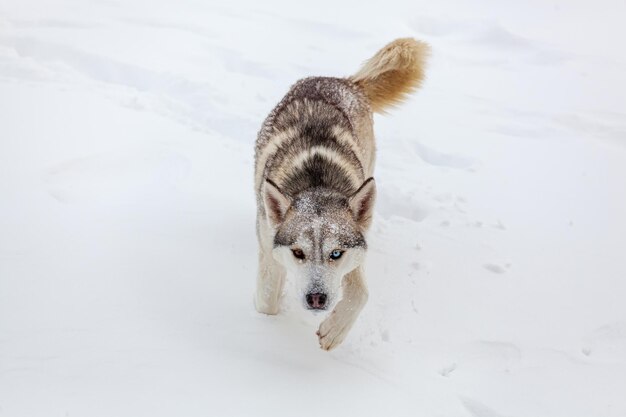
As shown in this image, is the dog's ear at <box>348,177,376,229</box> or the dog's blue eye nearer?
the dog's blue eye

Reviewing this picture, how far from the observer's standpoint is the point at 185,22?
10.4m

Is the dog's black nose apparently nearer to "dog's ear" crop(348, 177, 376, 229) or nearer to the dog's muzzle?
the dog's muzzle

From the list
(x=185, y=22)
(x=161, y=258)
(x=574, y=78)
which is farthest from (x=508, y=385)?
(x=185, y=22)

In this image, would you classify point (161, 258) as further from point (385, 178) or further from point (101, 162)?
point (385, 178)

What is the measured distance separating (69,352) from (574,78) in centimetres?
840

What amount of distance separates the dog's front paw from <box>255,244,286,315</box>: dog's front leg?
1.51 feet

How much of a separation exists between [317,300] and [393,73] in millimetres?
2992

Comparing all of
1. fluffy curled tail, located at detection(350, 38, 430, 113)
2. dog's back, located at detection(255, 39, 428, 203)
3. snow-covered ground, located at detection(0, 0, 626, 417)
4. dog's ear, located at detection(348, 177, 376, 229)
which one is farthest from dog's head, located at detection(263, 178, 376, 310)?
fluffy curled tail, located at detection(350, 38, 430, 113)

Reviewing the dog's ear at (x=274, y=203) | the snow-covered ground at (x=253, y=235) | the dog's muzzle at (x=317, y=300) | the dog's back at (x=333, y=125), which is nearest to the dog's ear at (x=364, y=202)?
the dog's back at (x=333, y=125)

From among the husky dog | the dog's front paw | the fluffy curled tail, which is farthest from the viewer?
the fluffy curled tail

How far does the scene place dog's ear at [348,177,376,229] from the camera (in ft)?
12.2

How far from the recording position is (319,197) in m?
3.85

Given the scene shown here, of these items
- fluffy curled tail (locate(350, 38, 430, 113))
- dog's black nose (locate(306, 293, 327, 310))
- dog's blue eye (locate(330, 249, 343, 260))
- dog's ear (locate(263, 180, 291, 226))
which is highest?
fluffy curled tail (locate(350, 38, 430, 113))

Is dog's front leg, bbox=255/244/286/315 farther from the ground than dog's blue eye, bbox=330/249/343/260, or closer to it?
closer to it
